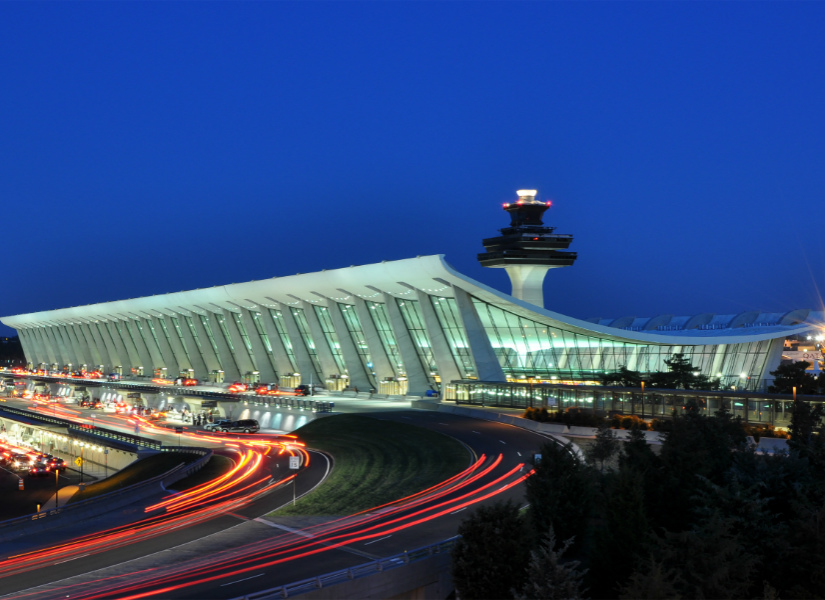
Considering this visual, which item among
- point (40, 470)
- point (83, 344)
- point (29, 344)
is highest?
point (29, 344)

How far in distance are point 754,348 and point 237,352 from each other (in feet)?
181

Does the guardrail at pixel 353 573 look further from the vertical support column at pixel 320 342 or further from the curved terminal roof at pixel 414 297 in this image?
the vertical support column at pixel 320 342

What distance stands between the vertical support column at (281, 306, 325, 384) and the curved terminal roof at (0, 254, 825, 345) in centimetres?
184

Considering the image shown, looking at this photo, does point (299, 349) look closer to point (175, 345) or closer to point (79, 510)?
point (175, 345)

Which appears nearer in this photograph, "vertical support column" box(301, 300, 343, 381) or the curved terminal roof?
the curved terminal roof

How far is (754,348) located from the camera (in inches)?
2606

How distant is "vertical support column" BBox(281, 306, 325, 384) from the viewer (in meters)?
82.6

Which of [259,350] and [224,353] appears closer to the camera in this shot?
[259,350]

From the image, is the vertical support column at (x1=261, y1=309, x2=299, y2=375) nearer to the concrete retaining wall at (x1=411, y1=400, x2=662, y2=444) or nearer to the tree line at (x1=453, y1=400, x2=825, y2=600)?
the concrete retaining wall at (x1=411, y1=400, x2=662, y2=444)

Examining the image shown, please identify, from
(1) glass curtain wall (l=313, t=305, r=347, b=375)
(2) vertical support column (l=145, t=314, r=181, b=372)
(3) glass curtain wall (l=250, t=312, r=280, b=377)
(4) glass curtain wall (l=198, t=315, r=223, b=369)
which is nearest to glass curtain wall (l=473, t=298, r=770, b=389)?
(1) glass curtain wall (l=313, t=305, r=347, b=375)

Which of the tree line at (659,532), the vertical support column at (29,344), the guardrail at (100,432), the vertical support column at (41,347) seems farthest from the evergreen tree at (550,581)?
the vertical support column at (29,344)

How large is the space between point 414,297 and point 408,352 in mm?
5466

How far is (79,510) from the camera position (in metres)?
34.5

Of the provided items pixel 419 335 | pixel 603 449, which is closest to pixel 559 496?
pixel 603 449
